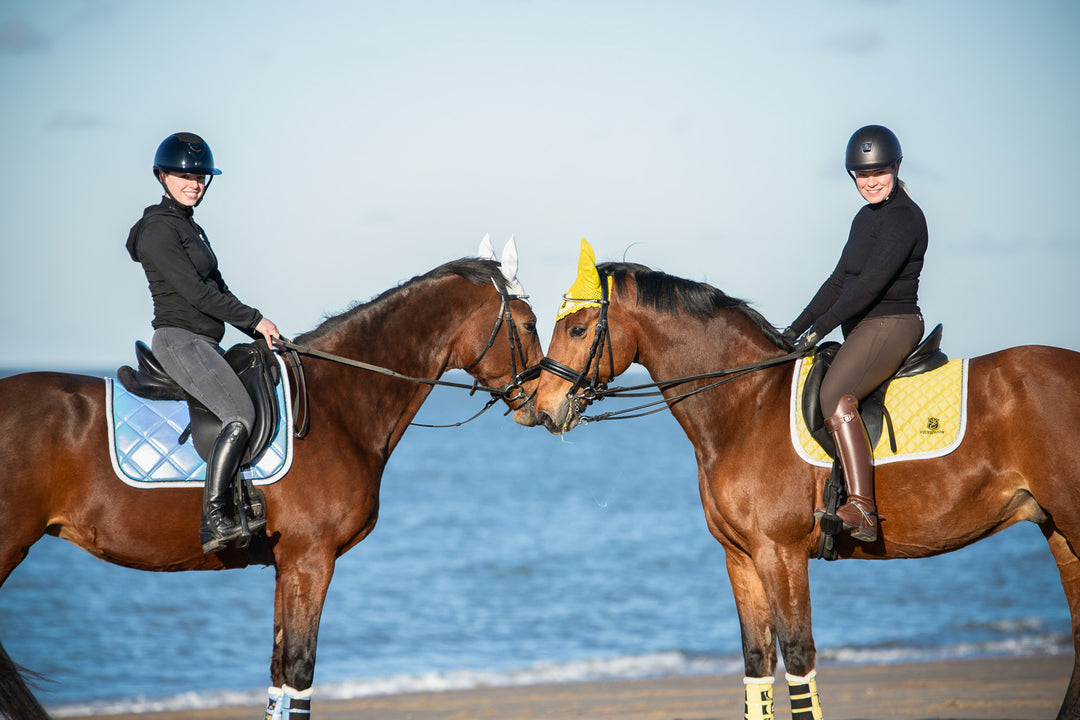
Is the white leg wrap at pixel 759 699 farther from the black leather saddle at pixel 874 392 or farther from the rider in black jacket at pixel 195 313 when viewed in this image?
the rider in black jacket at pixel 195 313

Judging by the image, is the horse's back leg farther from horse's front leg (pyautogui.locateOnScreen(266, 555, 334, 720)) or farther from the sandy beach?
horse's front leg (pyautogui.locateOnScreen(266, 555, 334, 720))

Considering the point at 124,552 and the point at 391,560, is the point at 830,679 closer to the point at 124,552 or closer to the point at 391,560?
the point at 124,552

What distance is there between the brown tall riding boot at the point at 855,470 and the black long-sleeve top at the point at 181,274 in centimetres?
300

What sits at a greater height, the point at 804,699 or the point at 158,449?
the point at 158,449

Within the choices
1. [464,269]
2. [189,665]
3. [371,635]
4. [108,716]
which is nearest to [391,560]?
[371,635]

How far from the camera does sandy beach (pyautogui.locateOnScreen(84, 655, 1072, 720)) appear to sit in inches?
274

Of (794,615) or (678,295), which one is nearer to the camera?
(794,615)

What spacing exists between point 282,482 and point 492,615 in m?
11.3

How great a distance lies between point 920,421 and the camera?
440 cm

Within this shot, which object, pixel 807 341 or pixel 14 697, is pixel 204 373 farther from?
pixel 807 341

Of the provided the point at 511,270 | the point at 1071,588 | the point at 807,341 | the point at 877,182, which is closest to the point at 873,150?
the point at 877,182

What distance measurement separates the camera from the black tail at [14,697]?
406 centimetres

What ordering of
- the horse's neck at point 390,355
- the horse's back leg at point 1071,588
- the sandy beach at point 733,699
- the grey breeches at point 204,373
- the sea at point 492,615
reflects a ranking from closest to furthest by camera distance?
the grey breeches at point 204,373, the horse's back leg at point 1071,588, the horse's neck at point 390,355, the sandy beach at point 733,699, the sea at point 492,615

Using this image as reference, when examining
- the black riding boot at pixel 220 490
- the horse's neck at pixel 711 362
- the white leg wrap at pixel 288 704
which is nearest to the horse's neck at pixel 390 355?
the black riding boot at pixel 220 490
